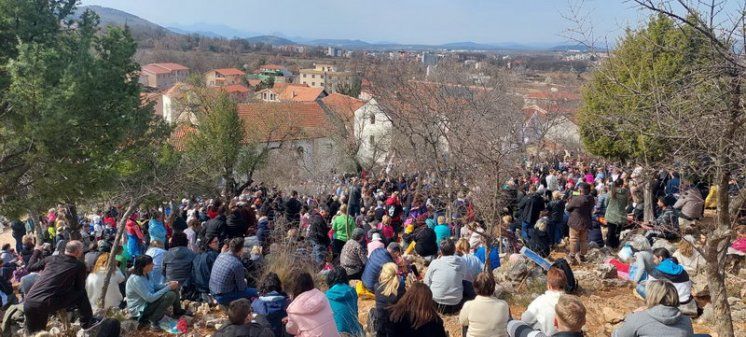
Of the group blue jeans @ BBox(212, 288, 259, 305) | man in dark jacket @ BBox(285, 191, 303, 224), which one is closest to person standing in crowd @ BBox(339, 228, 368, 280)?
blue jeans @ BBox(212, 288, 259, 305)

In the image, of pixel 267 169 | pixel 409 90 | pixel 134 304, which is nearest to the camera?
pixel 134 304

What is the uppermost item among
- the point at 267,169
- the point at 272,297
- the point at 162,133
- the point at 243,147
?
the point at 162,133

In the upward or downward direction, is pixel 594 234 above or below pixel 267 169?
above

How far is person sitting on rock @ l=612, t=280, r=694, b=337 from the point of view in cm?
437

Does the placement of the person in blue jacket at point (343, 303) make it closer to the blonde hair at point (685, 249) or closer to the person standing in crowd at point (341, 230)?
the person standing in crowd at point (341, 230)

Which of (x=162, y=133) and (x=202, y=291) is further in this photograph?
(x=162, y=133)

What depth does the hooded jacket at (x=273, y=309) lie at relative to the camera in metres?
6.16

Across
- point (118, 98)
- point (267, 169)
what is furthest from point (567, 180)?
point (267, 169)

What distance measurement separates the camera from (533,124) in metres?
30.0

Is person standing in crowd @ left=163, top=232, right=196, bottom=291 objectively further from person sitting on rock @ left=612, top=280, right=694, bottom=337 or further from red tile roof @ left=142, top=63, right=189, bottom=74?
red tile roof @ left=142, top=63, right=189, bottom=74

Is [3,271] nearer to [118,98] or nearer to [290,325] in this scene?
[118,98]

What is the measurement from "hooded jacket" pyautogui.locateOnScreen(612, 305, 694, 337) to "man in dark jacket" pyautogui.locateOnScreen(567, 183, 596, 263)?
599cm

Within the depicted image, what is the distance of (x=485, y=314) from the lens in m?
5.04

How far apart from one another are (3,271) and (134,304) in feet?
15.0
